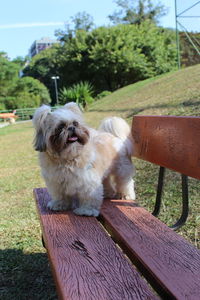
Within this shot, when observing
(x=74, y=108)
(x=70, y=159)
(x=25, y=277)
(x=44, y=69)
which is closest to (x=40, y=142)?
(x=70, y=159)

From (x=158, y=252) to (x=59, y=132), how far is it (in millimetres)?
1218

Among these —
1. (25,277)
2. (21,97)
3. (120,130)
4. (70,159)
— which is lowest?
(25,277)

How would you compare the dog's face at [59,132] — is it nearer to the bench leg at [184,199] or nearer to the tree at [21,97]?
the bench leg at [184,199]

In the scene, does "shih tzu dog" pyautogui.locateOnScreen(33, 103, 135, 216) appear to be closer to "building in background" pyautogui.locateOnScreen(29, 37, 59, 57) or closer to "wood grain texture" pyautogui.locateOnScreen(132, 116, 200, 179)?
"wood grain texture" pyautogui.locateOnScreen(132, 116, 200, 179)

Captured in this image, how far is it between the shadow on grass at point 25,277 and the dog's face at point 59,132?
3.50ft

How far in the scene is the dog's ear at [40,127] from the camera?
270 cm

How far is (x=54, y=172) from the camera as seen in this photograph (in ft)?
9.17

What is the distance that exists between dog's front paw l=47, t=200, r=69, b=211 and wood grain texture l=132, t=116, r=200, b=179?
0.89m

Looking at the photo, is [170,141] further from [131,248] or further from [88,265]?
[88,265]

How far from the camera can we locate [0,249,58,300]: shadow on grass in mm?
2695

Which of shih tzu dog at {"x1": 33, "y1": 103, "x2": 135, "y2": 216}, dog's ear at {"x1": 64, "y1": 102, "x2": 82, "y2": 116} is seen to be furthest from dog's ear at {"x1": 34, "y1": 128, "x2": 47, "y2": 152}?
dog's ear at {"x1": 64, "y1": 102, "x2": 82, "y2": 116}

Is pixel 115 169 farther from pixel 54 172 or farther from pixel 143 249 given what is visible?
pixel 143 249

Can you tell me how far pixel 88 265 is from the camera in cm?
176

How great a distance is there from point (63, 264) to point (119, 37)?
37.5 metres
